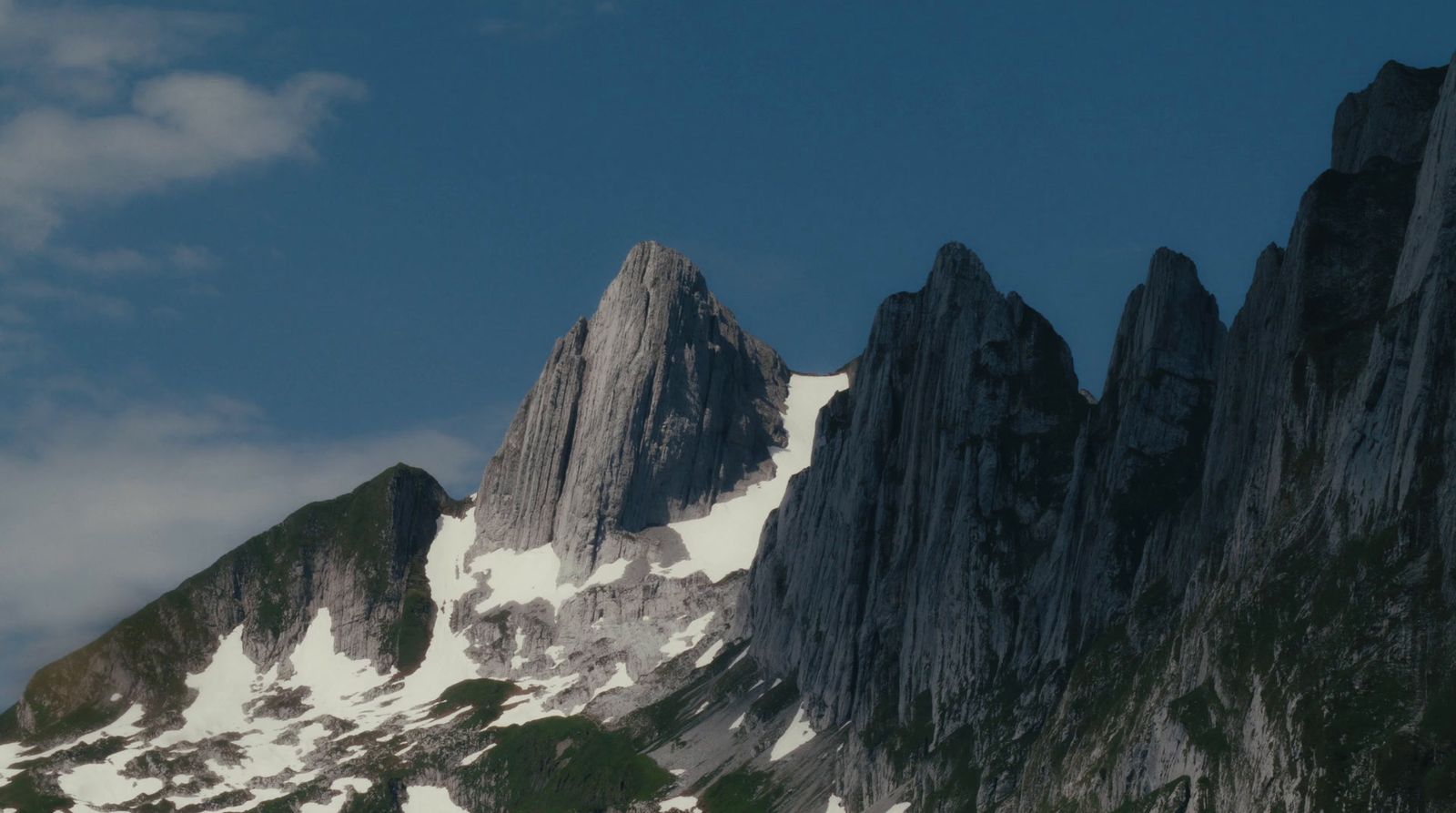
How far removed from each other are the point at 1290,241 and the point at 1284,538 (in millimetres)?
47089

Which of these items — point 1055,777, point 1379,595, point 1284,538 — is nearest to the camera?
point 1379,595

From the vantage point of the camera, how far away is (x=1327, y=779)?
395 feet

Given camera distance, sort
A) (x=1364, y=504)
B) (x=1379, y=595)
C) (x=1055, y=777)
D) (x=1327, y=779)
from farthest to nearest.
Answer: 1. (x=1055, y=777)
2. (x=1364, y=504)
3. (x=1379, y=595)
4. (x=1327, y=779)

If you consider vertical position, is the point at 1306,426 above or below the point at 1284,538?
above

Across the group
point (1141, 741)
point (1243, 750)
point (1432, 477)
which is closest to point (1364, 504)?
point (1432, 477)

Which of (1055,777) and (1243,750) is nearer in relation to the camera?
(1243,750)

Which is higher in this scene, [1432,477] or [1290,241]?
[1290,241]

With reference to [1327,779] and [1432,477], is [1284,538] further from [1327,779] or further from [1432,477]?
[1327,779]

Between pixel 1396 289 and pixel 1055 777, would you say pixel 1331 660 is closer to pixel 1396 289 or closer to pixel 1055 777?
pixel 1396 289

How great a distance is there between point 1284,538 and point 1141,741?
21.1 metres

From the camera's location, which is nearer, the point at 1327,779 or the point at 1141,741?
the point at 1327,779

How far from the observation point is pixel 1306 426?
15988 centimetres

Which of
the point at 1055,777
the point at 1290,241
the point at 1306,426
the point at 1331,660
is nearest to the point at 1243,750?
the point at 1331,660

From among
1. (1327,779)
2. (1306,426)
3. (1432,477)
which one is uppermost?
(1306,426)
